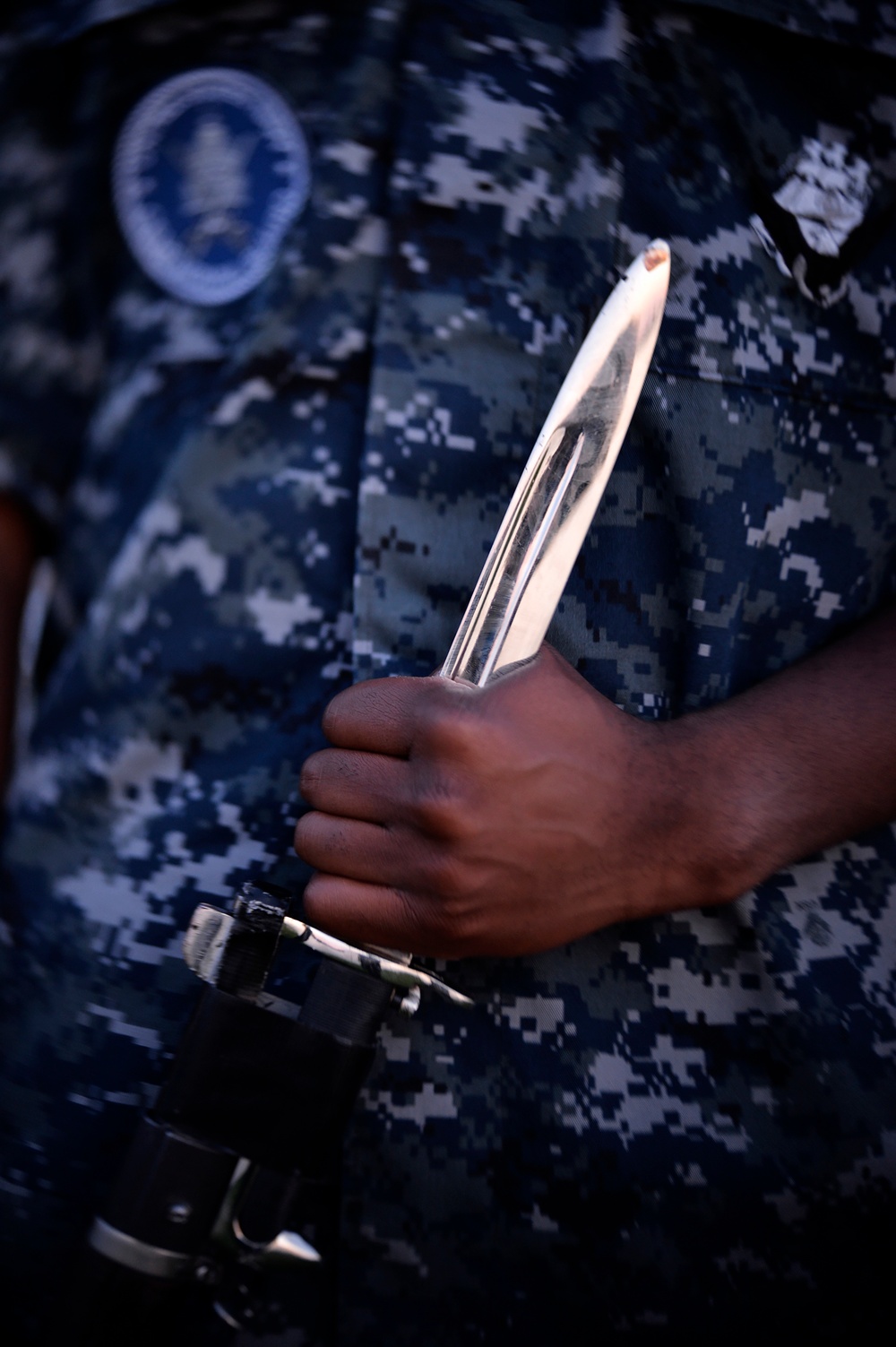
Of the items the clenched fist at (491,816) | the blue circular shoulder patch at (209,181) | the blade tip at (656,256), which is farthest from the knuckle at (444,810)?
the blue circular shoulder patch at (209,181)

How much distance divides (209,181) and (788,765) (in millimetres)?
637

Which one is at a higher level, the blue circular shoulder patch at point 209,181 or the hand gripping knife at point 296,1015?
the blue circular shoulder patch at point 209,181

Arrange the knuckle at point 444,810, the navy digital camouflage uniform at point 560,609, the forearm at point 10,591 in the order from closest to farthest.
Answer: the knuckle at point 444,810 < the navy digital camouflage uniform at point 560,609 < the forearm at point 10,591

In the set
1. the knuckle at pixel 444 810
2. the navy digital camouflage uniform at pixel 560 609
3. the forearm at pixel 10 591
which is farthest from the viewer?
the forearm at pixel 10 591

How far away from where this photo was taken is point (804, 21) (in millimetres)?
623

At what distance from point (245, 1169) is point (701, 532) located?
528 mm

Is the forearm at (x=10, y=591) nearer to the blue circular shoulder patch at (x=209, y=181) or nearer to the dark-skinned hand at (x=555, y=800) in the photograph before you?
the blue circular shoulder patch at (x=209, y=181)

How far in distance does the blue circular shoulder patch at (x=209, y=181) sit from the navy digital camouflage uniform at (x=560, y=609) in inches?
0.8

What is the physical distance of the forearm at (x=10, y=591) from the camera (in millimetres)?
807

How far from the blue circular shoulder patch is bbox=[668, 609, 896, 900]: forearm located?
0.50 meters

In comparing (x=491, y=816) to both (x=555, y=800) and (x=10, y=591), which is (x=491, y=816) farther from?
(x=10, y=591)

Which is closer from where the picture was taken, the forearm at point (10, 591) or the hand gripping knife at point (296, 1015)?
the hand gripping knife at point (296, 1015)

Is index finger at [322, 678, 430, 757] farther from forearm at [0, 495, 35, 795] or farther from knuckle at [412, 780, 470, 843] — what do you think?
forearm at [0, 495, 35, 795]

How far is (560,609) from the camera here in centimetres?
60
